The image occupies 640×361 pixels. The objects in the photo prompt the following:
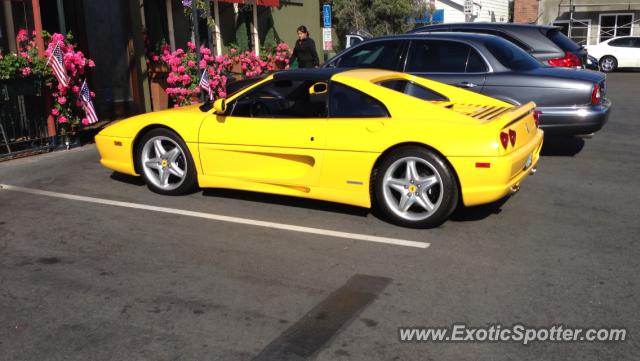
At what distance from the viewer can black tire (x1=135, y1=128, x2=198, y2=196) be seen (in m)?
6.72

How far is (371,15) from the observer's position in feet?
108

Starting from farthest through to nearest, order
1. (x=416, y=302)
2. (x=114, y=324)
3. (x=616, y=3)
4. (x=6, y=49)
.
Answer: (x=616, y=3) → (x=6, y=49) → (x=416, y=302) → (x=114, y=324)

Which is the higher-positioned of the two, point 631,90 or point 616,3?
point 616,3

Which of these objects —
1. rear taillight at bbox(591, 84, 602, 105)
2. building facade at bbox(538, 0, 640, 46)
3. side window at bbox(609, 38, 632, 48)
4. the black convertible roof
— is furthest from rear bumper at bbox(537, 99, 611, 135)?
building facade at bbox(538, 0, 640, 46)

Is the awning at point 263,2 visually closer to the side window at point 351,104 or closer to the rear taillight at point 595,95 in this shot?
the rear taillight at point 595,95

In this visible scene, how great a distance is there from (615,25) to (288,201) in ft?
116

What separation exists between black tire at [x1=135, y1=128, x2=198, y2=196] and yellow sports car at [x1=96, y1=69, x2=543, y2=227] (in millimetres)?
11

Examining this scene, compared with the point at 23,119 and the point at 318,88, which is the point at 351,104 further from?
the point at 23,119

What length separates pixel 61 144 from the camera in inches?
395

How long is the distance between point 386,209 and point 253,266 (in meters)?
1.47

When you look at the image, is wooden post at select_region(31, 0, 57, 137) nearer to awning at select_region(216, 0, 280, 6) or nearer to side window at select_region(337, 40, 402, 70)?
side window at select_region(337, 40, 402, 70)

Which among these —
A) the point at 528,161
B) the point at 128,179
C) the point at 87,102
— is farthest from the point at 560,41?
the point at 87,102

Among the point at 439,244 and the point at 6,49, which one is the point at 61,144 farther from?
the point at 439,244

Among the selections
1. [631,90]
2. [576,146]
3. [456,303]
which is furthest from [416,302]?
[631,90]
